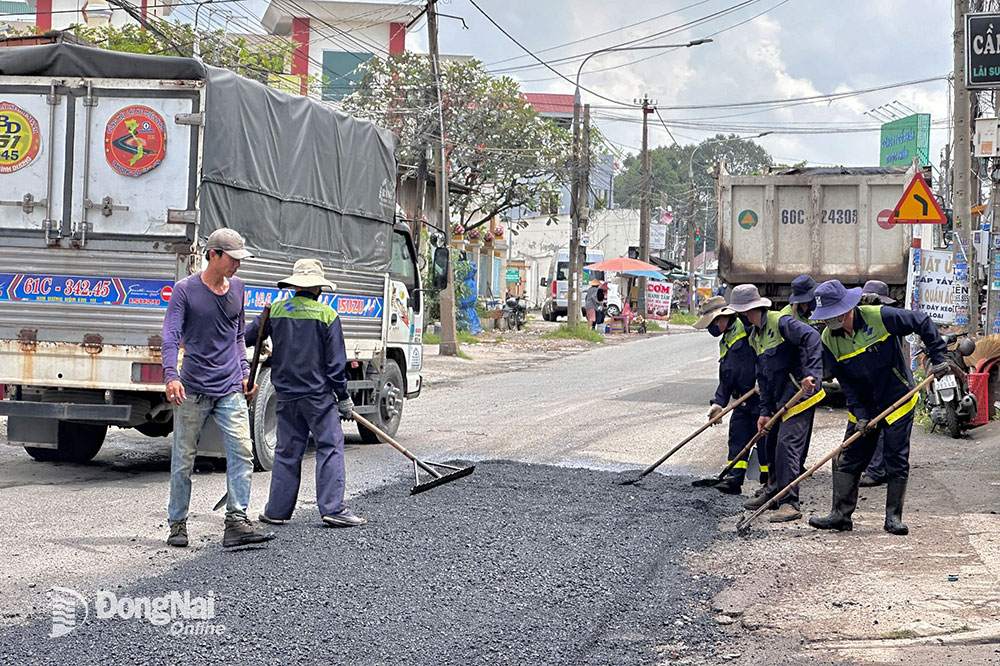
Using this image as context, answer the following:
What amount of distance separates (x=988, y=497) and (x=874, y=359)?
2.03 metres

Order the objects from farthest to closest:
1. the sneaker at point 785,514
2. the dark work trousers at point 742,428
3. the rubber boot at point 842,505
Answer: the dark work trousers at point 742,428 → the sneaker at point 785,514 → the rubber boot at point 842,505

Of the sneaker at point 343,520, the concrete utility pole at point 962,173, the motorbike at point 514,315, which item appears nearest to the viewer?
the sneaker at point 343,520

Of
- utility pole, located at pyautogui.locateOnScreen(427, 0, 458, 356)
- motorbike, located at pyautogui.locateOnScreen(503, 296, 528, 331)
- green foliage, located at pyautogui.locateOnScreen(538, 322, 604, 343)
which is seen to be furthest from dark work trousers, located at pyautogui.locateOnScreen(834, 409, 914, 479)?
motorbike, located at pyautogui.locateOnScreen(503, 296, 528, 331)

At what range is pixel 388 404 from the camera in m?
11.7

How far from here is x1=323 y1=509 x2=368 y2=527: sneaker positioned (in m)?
7.26

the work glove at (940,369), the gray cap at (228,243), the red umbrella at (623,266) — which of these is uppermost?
the red umbrella at (623,266)

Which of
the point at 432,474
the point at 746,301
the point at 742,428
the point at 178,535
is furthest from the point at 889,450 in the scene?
the point at 178,535

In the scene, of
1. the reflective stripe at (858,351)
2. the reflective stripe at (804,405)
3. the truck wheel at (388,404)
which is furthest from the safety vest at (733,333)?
the truck wheel at (388,404)

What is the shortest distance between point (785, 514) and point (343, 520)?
2956mm

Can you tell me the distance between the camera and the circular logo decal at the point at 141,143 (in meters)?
8.77

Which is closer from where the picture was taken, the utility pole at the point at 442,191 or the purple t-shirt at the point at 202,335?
the purple t-shirt at the point at 202,335

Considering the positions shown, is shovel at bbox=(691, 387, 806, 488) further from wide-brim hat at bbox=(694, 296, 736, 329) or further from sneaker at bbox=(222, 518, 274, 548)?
sneaker at bbox=(222, 518, 274, 548)

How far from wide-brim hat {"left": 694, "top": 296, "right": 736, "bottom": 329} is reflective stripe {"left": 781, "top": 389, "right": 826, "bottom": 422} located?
97 centimetres

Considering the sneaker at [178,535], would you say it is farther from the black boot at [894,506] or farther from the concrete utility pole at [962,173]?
the concrete utility pole at [962,173]
